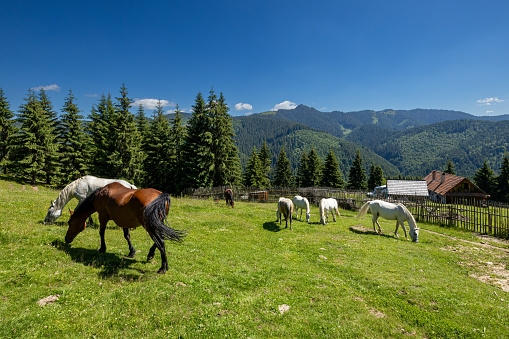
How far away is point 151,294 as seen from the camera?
16.4 feet

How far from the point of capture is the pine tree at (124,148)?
2922cm

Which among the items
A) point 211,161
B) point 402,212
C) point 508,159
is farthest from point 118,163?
point 508,159

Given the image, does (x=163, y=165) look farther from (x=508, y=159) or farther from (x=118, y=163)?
(x=508, y=159)

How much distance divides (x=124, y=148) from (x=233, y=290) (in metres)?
30.0

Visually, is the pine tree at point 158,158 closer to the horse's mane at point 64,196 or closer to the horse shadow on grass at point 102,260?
the horse's mane at point 64,196

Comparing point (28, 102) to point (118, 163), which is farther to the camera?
point (28, 102)

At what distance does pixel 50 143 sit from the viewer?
30.6 m

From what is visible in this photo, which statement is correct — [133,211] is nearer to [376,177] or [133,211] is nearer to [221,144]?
[221,144]

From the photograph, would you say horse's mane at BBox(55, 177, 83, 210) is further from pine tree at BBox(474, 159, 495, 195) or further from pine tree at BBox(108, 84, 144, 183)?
pine tree at BBox(474, 159, 495, 195)

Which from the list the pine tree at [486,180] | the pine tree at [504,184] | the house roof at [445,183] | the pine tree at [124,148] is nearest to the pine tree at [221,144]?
the pine tree at [124,148]

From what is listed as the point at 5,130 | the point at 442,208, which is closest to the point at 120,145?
the point at 5,130

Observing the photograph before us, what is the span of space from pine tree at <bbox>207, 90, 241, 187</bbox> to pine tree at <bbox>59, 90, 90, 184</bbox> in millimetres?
18906

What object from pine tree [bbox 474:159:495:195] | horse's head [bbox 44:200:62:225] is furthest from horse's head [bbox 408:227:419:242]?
pine tree [bbox 474:159:495:195]

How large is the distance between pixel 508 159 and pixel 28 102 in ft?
298
